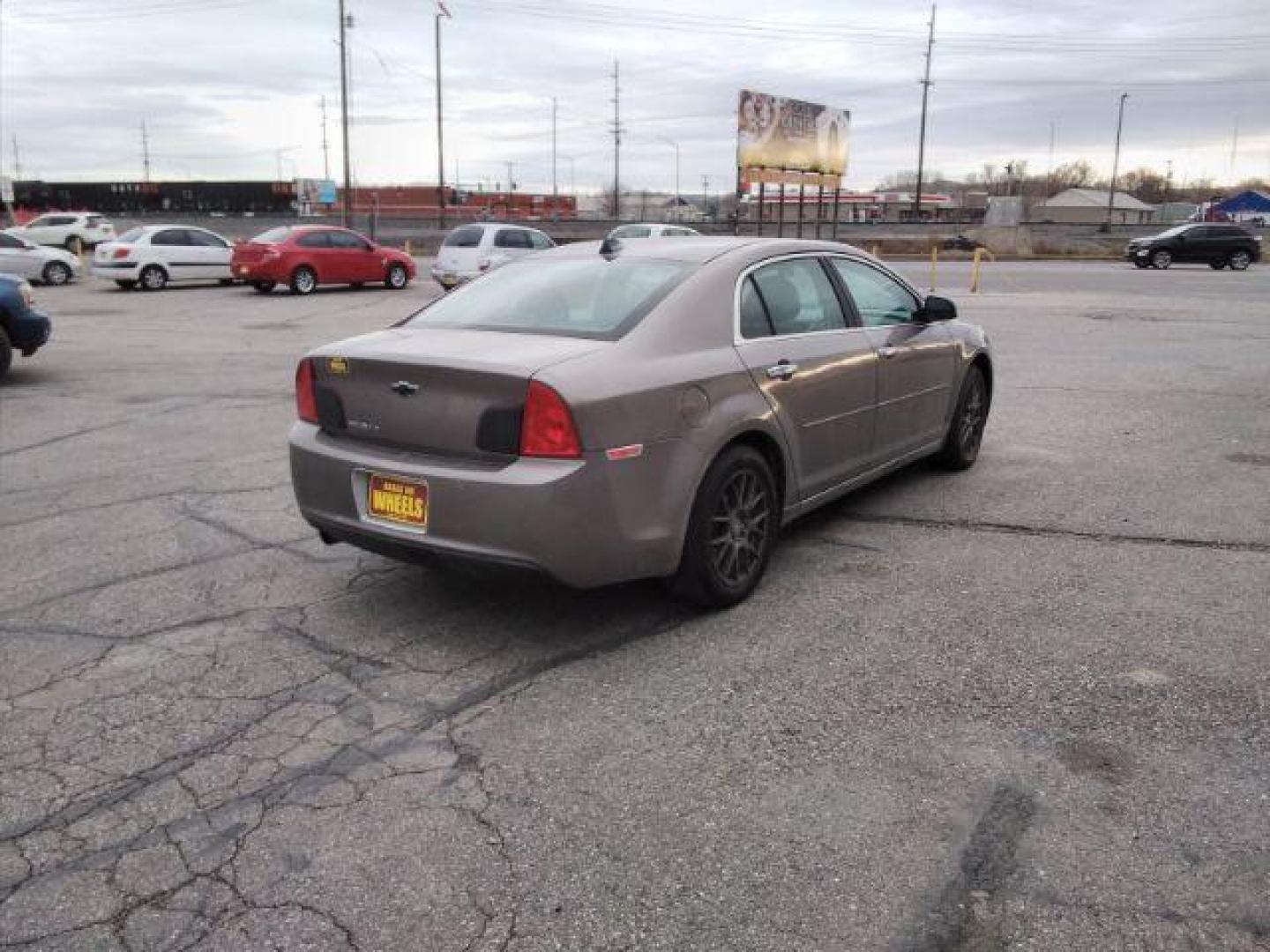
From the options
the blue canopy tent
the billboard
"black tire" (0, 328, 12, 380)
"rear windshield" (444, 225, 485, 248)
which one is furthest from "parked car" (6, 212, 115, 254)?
the blue canopy tent

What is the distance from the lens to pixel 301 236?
73.8ft

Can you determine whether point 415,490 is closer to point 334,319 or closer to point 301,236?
point 334,319

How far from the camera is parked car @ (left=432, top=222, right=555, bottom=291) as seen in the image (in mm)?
21625

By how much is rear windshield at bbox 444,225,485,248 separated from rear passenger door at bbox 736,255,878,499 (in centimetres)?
1749

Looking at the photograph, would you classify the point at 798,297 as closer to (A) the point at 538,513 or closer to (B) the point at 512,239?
(A) the point at 538,513

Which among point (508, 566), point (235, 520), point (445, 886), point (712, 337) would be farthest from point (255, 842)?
point (235, 520)

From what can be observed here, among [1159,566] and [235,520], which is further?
[235,520]

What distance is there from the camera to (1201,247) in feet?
120

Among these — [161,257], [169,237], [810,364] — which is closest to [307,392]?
[810,364]

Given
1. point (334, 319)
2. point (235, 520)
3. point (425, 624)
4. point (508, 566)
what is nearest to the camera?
point (508, 566)

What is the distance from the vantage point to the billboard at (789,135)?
5138 cm

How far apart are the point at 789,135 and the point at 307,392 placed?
52.9 metres

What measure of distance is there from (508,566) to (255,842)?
4.35ft

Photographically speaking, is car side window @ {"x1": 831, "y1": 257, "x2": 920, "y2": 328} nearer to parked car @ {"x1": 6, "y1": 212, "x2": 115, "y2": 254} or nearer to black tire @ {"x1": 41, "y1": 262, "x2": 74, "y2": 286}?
black tire @ {"x1": 41, "y1": 262, "x2": 74, "y2": 286}
